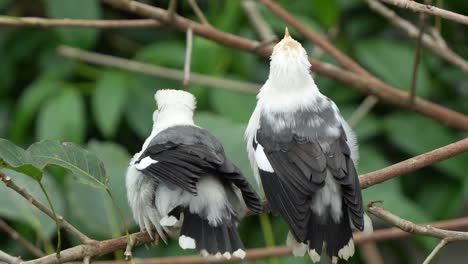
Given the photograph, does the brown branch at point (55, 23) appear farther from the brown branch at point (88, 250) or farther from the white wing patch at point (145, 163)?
the brown branch at point (88, 250)

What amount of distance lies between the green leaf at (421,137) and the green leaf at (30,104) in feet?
5.22

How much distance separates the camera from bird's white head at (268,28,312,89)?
3.21 metres

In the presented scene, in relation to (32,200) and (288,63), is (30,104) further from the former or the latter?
(32,200)

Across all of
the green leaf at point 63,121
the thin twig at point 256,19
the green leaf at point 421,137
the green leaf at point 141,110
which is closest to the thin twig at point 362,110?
the green leaf at point 421,137

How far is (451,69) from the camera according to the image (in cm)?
465

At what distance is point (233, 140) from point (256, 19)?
1.00 m

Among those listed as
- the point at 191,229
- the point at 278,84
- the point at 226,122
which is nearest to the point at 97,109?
the point at 226,122

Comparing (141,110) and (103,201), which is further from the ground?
(141,110)

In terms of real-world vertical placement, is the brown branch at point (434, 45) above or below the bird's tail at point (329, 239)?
above

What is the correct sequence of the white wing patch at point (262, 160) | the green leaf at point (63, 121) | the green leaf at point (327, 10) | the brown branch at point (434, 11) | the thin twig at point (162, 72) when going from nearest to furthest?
the brown branch at point (434, 11)
the white wing patch at point (262, 160)
the green leaf at point (327, 10)
the thin twig at point (162, 72)
the green leaf at point (63, 121)

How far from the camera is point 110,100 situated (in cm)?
428

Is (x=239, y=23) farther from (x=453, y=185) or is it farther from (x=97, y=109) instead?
(x=453, y=185)

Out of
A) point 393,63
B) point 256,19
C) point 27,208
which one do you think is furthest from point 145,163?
point 393,63

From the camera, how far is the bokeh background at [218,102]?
396 centimetres
